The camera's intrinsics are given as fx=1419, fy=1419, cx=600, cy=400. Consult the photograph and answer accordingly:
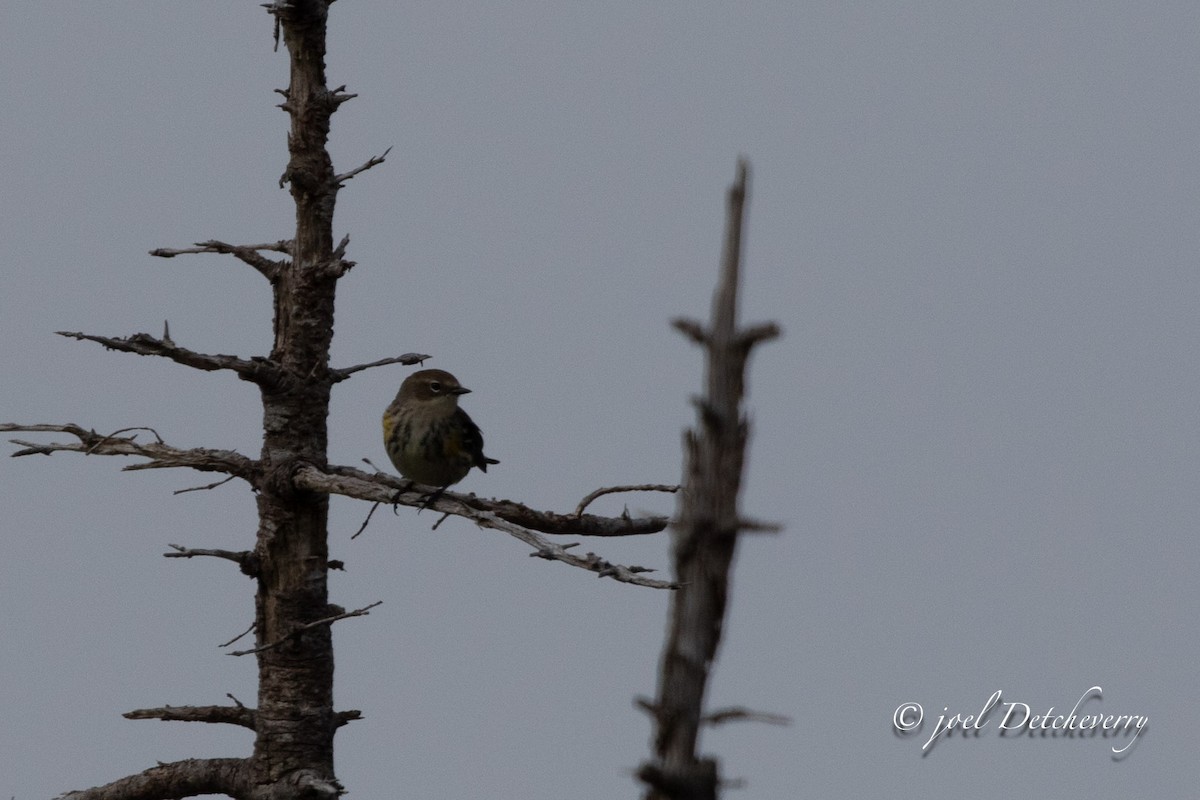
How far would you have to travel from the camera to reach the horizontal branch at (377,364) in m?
11.2

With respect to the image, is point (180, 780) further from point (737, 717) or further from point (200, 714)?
point (737, 717)

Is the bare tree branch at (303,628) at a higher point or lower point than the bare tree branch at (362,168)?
lower

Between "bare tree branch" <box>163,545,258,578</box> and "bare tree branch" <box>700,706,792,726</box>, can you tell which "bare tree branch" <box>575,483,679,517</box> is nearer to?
"bare tree branch" <box>163,545,258,578</box>

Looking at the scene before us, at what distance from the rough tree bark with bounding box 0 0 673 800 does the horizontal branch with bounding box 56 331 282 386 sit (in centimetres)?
3

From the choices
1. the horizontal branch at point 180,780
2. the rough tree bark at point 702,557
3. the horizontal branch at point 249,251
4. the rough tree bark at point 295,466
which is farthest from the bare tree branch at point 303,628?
the rough tree bark at point 702,557

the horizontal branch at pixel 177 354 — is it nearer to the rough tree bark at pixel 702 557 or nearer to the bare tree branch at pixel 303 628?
the bare tree branch at pixel 303 628

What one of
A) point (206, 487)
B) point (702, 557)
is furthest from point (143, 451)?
point (702, 557)

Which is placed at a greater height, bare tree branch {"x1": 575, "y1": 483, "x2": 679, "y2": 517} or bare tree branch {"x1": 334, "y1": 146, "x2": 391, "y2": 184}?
bare tree branch {"x1": 334, "y1": 146, "x2": 391, "y2": 184}

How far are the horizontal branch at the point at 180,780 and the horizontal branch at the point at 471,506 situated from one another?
95.3 inches

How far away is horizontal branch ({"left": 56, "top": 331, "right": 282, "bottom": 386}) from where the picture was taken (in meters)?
10.4

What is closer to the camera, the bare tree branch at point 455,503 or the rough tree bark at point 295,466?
the bare tree branch at point 455,503

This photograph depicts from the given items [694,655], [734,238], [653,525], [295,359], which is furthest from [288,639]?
[734,238]

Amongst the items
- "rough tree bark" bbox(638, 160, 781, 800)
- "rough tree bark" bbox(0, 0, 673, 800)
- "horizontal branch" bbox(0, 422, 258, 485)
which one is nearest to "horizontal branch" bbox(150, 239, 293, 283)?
"rough tree bark" bbox(0, 0, 673, 800)

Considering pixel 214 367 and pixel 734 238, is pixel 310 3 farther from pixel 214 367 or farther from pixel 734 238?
pixel 734 238
